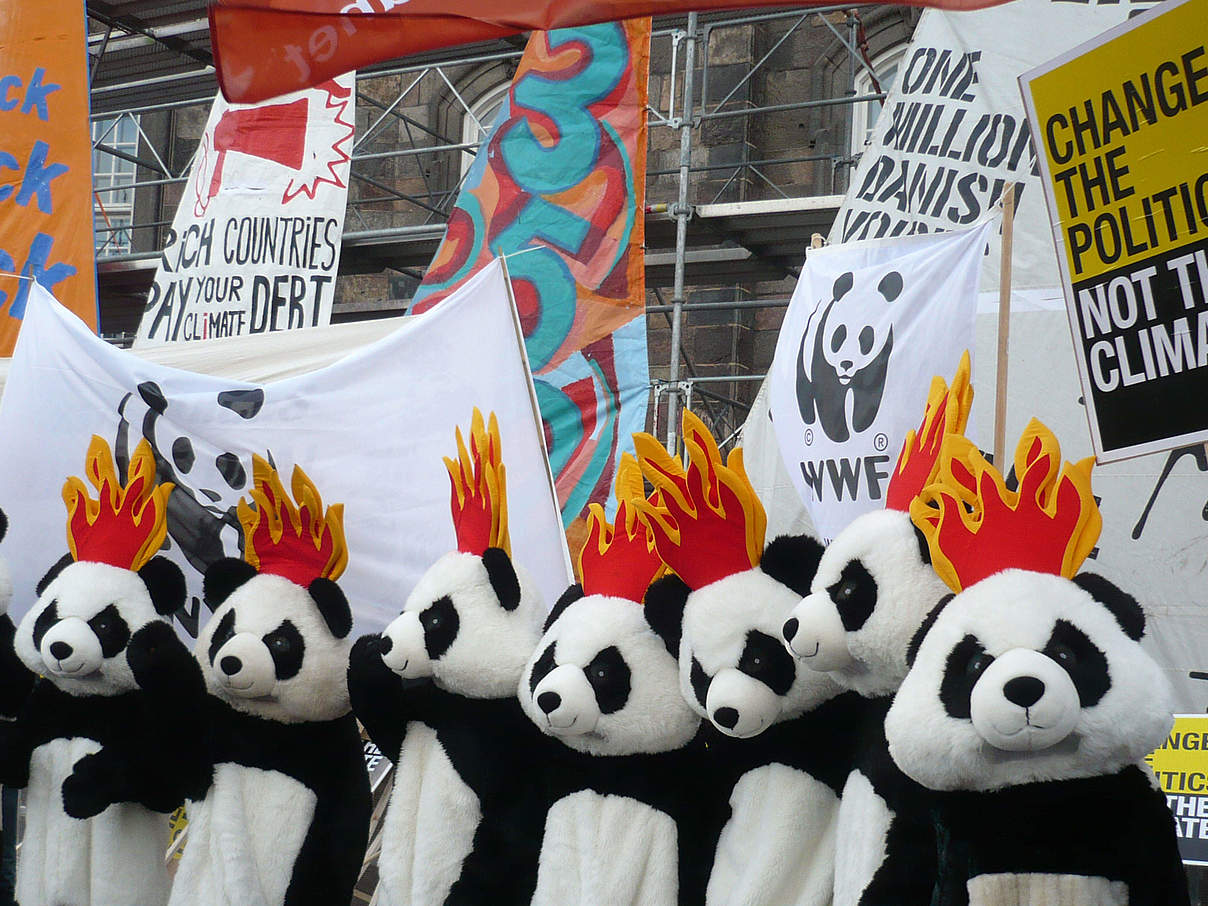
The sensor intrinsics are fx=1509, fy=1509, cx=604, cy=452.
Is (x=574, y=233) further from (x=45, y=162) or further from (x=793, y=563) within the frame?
(x=793, y=563)

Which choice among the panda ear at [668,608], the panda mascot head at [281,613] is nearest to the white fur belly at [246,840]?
the panda mascot head at [281,613]

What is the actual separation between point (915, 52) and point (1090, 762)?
10.6 feet

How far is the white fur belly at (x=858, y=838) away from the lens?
265cm

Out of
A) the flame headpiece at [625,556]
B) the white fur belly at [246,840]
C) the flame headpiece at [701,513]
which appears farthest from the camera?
the white fur belly at [246,840]

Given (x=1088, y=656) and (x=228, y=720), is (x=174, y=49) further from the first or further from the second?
(x=1088, y=656)

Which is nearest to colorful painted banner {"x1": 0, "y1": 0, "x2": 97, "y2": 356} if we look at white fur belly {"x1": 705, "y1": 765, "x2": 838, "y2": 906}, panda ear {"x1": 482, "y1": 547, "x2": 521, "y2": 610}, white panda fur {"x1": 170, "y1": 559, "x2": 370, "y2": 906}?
white panda fur {"x1": 170, "y1": 559, "x2": 370, "y2": 906}

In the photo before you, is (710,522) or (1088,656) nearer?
(1088,656)

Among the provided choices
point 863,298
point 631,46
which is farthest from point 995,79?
point 631,46

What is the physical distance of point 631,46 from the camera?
5992 millimetres

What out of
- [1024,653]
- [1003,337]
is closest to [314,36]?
[1003,337]

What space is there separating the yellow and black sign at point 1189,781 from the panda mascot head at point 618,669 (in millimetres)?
1585

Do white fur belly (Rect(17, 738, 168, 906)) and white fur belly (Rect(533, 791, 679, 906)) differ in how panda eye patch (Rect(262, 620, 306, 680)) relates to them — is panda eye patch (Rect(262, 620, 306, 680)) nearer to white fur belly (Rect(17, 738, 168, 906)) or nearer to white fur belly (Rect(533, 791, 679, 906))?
white fur belly (Rect(17, 738, 168, 906))

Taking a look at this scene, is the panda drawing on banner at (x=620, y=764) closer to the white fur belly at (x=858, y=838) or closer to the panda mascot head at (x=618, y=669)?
the panda mascot head at (x=618, y=669)

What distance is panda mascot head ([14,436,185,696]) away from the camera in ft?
12.3
